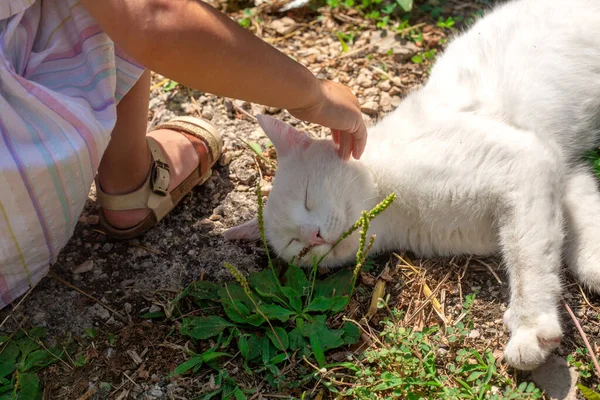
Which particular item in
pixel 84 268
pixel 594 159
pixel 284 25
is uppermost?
pixel 594 159

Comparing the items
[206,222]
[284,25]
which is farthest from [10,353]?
[284,25]

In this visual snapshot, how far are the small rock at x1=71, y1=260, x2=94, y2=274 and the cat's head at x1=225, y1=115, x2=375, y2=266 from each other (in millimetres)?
557

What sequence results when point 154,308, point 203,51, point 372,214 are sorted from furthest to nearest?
point 154,308, point 372,214, point 203,51

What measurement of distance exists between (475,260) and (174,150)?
4.39 feet

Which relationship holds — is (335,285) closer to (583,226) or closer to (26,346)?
(583,226)

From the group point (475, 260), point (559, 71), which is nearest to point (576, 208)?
point (475, 260)

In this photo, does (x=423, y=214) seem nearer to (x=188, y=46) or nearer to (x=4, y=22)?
(x=188, y=46)

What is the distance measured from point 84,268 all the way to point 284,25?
184 cm

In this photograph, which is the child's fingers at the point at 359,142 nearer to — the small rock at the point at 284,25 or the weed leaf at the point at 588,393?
the weed leaf at the point at 588,393

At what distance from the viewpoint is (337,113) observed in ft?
6.42

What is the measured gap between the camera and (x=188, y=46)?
1.49 metres

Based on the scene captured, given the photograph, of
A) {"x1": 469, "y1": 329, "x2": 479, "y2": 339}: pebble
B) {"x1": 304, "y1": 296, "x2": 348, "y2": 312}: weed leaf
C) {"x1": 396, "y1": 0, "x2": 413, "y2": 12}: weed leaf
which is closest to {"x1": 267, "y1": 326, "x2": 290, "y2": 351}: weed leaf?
{"x1": 304, "y1": 296, "x2": 348, "y2": 312}: weed leaf

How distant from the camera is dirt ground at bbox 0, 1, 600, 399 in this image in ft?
6.66

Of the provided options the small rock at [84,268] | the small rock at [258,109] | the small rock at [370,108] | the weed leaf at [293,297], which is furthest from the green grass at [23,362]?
the small rock at [370,108]
